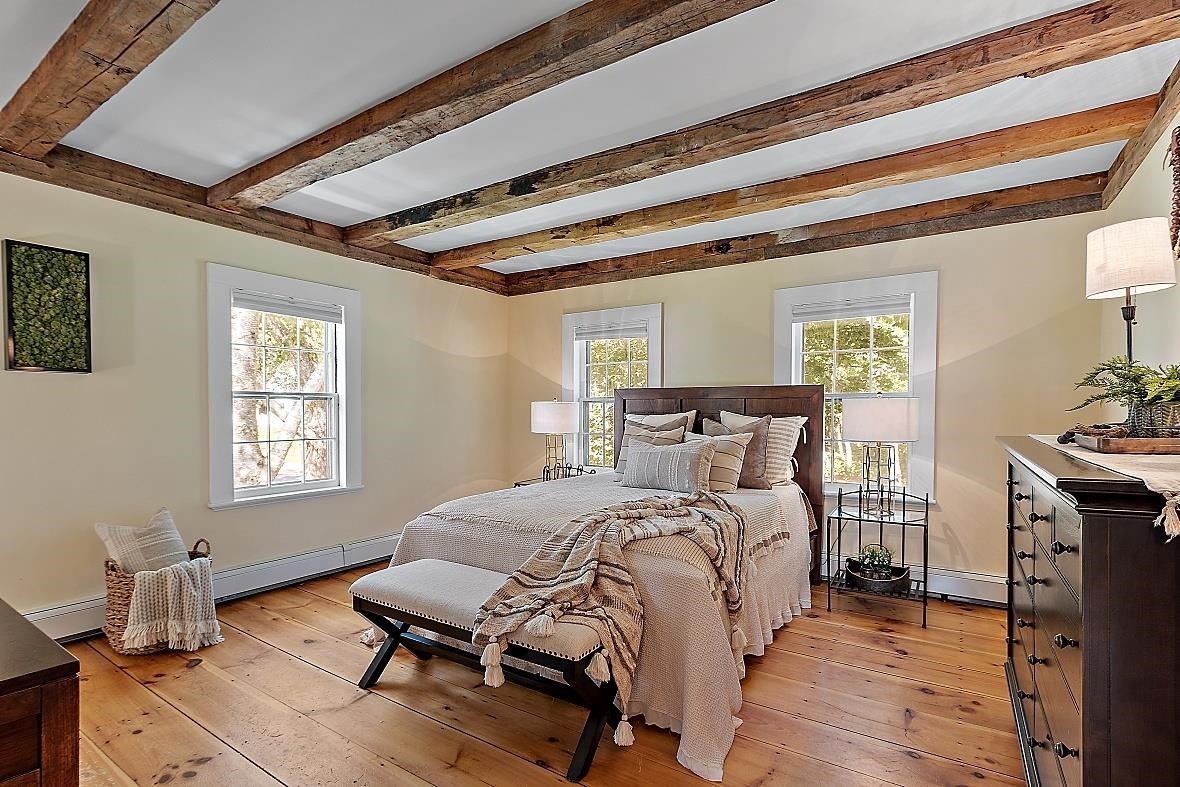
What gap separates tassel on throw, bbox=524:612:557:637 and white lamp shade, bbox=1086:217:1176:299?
2.21 meters

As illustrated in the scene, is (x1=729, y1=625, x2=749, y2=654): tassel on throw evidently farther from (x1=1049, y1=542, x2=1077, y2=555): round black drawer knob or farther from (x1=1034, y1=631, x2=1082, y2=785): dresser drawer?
(x1=1049, y1=542, x2=1077, y2=555): round black drawer knob

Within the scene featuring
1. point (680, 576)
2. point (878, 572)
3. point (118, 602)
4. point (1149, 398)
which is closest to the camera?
point (1149, 398)

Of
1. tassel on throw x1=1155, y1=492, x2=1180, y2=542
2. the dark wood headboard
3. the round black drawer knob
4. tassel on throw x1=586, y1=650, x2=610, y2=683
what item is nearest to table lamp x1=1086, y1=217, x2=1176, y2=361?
the round black drawer knob

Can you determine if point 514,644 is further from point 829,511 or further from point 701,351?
point 701,351

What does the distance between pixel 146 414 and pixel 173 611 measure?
1.17 m

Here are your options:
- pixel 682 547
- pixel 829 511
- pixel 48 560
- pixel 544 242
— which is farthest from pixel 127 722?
pixel 829 511

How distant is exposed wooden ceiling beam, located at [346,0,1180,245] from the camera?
2.02 m

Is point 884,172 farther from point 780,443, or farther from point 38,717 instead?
point 38,717

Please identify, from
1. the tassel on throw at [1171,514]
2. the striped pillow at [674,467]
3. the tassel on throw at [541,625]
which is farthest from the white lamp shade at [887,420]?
the tassel on throw at [1171,514]

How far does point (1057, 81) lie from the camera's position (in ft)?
8.29

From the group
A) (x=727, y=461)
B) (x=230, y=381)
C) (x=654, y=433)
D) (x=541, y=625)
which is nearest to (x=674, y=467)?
(x=727, y=461)

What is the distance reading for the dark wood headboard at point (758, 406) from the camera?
4.32m

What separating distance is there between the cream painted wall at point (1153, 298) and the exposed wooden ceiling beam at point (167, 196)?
468 cm

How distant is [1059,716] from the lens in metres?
1.59
